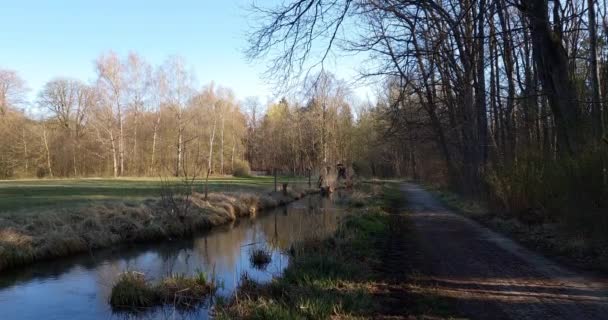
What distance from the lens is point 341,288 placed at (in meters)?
7.50

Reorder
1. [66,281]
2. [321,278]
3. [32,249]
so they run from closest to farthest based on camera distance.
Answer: [321,278] → [66,281] → [32,249]

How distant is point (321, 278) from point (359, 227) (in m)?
6.69

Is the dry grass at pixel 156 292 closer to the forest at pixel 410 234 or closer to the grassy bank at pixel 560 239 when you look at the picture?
the forest at pixel 410 234

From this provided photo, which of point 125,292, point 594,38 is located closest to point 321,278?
point 125,292

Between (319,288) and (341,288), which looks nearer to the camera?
(319,288)

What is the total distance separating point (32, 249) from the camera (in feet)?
44.1


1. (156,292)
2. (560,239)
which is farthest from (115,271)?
(560,239)

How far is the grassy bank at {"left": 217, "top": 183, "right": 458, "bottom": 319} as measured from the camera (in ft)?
20.7

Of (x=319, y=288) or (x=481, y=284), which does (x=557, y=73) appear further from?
(x=319, y=288)

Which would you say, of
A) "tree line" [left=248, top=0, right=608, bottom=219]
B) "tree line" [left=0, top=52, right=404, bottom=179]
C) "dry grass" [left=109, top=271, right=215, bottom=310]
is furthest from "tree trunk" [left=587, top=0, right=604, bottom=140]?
"tree line" [left=0, top=52, right=404, bottom=179]

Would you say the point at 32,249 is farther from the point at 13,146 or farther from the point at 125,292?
the point at 13,146

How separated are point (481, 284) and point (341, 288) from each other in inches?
89.3

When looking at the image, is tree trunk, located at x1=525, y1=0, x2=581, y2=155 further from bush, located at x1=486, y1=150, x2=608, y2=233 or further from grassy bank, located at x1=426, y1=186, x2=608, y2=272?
grassy bank, located at x1=426, y1=186, x2=608, y2=272

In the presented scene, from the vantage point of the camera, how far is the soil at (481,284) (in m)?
6.42
